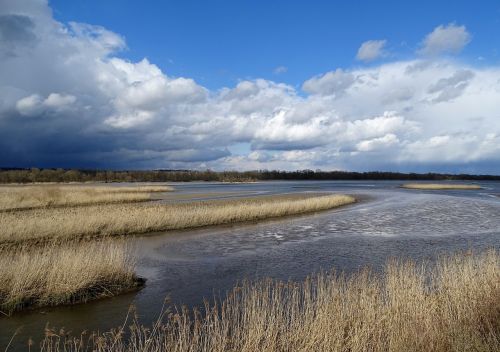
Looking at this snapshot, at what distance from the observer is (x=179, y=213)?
94.1ft

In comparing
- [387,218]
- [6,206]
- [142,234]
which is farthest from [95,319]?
[6,206]

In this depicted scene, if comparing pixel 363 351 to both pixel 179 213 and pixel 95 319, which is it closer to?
pixel 95 319

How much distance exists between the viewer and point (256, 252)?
18.8m

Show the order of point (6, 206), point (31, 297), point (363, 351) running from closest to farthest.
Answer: point (363, 351)
point (31, 297)
point (6, 206)

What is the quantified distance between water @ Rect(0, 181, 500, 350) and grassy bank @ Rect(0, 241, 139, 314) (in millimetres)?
508

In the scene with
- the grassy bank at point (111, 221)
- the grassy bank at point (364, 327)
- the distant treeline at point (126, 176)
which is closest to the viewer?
the grassy bank at point (364, 327)

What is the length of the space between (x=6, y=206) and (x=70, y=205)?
17.6 feet

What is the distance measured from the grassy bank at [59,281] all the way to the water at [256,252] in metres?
0.51

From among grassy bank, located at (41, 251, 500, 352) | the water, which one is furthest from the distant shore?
grassy bank, located at (41, 251, 500, 352)

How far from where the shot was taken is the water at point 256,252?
33.7 ft

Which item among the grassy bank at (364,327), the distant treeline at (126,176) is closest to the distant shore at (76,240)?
the grassy bank at (364,327)

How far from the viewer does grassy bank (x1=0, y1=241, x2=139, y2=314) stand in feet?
35.2

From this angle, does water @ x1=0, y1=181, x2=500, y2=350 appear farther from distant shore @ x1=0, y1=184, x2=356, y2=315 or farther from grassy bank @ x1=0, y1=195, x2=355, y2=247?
grassy bank @ x1=0, y1=195, x2=355, y2=247

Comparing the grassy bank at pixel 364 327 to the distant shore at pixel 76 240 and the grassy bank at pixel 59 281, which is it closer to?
the grassy bank at pixel 59 281
